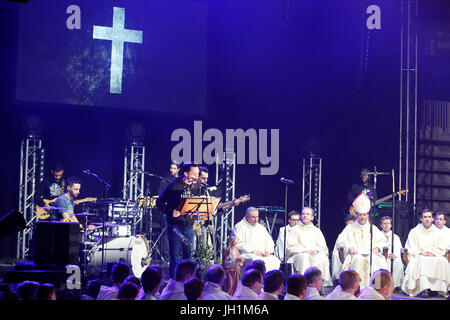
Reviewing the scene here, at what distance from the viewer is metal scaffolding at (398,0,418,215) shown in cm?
1259

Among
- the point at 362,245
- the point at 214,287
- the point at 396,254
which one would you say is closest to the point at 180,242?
the point at 214,287

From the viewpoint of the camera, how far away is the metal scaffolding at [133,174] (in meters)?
12.8

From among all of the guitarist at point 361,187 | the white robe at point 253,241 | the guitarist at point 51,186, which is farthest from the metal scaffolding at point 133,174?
the guitarist at point 361,187

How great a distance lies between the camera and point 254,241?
32.0 ft

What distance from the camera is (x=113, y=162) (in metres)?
13.4

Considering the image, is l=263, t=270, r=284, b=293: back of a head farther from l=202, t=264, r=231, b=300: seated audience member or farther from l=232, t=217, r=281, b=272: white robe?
l=232, t=217, r=281, b=272: white robe

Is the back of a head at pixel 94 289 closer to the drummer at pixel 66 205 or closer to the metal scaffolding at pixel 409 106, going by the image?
the drummer at pixel 66 205

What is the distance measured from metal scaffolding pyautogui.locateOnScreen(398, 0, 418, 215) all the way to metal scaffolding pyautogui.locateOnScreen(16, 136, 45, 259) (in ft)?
25.1

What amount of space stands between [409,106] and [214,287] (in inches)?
333

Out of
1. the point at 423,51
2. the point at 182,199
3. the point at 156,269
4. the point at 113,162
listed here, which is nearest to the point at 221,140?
the point at 113,162

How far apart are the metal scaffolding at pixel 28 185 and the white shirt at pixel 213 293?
7.32m

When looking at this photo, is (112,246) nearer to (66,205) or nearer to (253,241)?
(66,205)

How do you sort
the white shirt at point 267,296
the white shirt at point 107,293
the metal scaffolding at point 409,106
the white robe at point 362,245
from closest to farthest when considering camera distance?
the white shirt at point 267,296
the white shirt at point 107,293
the white robe at point 362,245
the metal scaffolding at point 409,106
